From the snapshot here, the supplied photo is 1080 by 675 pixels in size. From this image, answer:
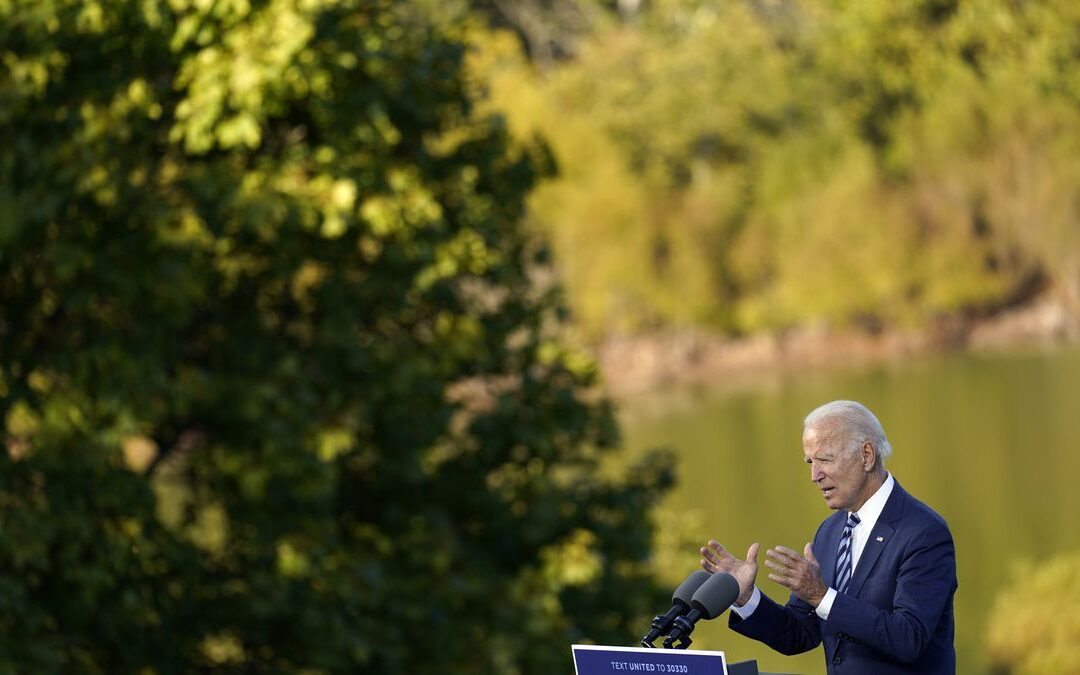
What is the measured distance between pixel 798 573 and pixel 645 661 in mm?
506

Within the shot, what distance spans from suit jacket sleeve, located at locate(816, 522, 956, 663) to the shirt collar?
138 millimetres

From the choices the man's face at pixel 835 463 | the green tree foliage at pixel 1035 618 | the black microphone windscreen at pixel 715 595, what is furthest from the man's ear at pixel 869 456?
the green tree foliage at pixel 1035 618

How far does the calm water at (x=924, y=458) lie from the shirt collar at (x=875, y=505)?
12924 mm

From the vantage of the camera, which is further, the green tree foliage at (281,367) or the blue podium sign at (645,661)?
the green tree foliage at (281,367)

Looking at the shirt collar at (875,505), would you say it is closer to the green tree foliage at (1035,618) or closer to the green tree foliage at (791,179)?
the green tree foliage at (1035,618)

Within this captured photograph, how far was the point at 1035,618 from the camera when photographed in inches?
895

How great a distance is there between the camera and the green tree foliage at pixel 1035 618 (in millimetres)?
21641

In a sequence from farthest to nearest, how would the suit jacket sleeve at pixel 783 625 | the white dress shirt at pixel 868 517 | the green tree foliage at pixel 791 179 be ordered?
the green tree foliage at pixel 791 179
the suit jacket sleeve at pixel 783 625
the white dress shirt at pixel 868 517

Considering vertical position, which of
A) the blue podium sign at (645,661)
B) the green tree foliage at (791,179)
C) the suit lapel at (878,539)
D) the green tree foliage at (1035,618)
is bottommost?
the blue podium sign at (645,661)

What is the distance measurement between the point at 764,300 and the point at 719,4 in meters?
16.4

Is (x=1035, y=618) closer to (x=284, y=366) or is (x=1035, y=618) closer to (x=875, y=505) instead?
(x=284, y=366)

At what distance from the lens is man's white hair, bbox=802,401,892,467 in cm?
443

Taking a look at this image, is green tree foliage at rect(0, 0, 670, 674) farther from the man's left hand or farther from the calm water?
the man's left hand

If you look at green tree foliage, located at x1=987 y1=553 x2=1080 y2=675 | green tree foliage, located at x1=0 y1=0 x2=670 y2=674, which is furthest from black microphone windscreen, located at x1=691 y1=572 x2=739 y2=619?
green tree foliage, located at x1=987 y1=553 x2=1080 y2=675
